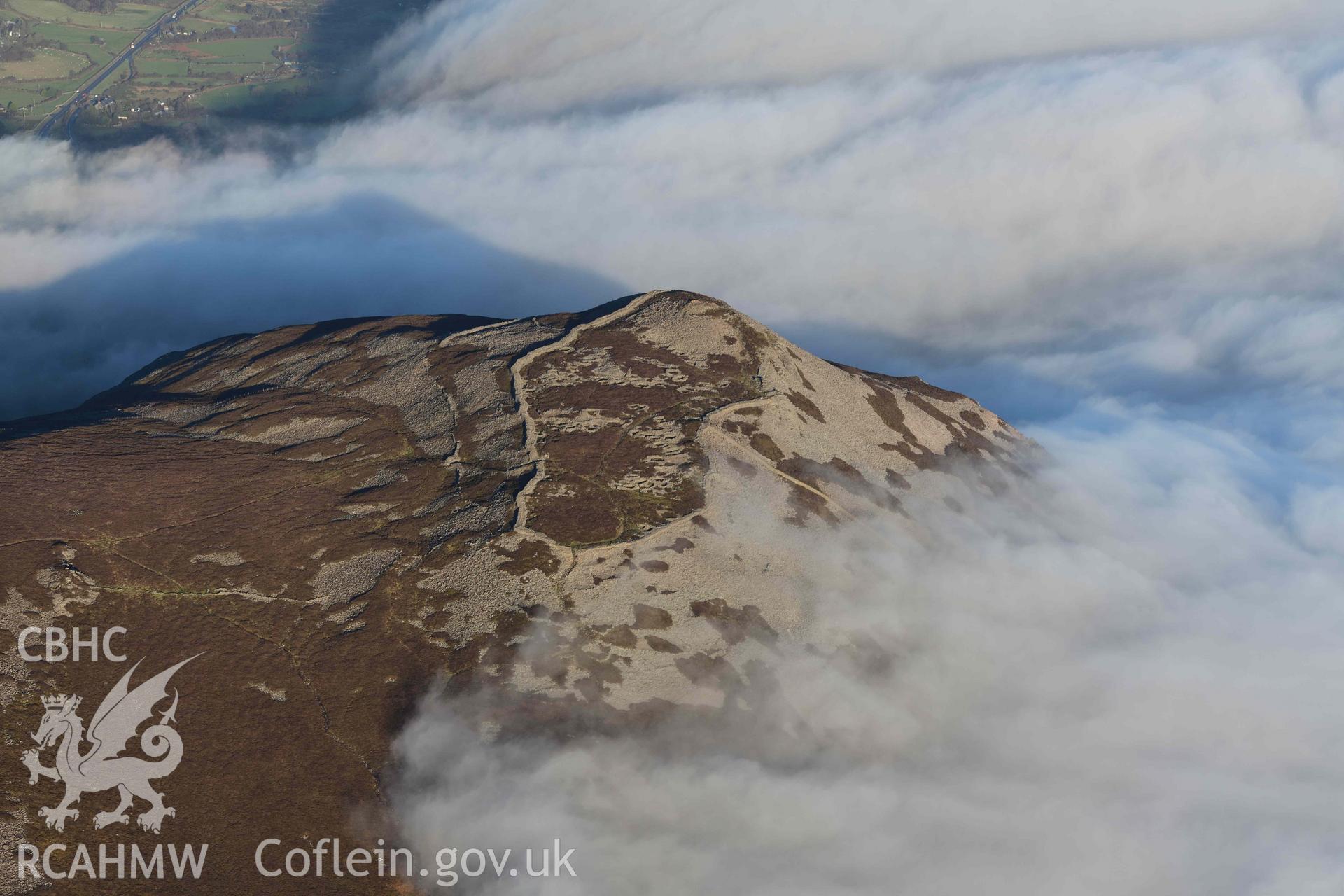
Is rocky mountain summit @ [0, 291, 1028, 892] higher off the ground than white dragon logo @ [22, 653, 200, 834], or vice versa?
rocky mountain summit @ [0, 291, 1028, 892]

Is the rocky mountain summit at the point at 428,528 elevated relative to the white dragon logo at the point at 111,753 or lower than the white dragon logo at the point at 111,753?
elevated

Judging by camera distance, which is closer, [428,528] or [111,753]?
[111,753]

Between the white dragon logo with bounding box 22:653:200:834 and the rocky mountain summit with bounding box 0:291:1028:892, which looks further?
the rocky mountain summit with bounding box 0:291:1028:892

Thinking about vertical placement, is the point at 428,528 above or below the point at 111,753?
above

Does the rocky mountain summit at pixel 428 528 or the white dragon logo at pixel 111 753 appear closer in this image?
the white dragon logo at pixel 111 753
